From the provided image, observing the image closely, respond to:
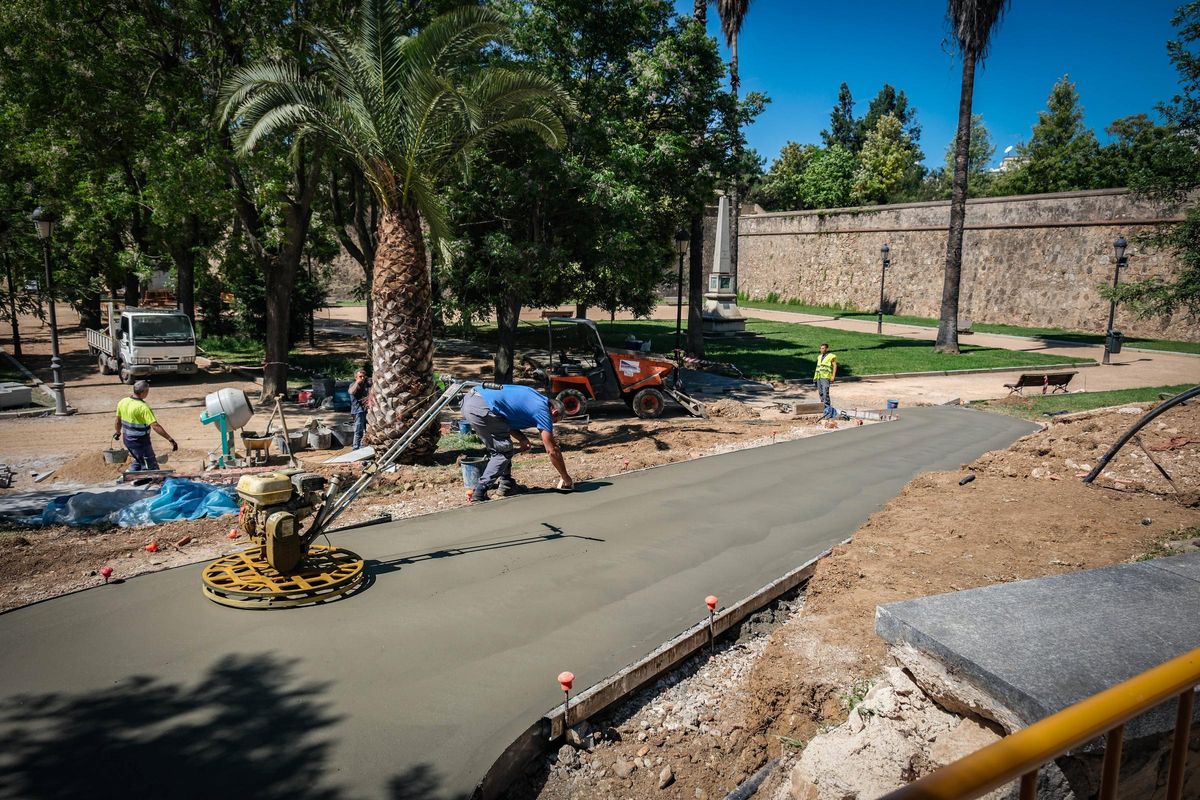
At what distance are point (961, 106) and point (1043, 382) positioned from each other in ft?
46.1

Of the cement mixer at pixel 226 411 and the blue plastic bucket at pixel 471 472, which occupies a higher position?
the cement mixer at pixel 226 411

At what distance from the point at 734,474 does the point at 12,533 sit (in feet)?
31.0

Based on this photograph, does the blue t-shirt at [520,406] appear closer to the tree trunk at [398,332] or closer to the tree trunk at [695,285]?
the tree trunk at [398,332]

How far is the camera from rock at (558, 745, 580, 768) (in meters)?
4.70

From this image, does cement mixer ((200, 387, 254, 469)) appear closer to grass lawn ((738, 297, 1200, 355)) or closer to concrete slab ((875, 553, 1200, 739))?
concrete slab ((875, 553, 1200, 739))

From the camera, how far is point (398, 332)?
38.7ft

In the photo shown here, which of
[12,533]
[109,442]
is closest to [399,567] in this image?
[12,533]

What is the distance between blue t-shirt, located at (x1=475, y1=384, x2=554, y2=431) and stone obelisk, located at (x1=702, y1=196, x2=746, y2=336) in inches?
922

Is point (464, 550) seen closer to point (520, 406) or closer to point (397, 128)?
point (520, 406)

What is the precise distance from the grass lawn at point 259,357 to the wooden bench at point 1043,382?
19223mm

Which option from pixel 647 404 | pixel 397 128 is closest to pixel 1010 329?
pixel 647 404

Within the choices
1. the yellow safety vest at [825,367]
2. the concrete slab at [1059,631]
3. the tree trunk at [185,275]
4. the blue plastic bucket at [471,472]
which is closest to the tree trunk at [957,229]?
the yellow safety vest at [825,367]

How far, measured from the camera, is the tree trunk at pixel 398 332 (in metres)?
11.8

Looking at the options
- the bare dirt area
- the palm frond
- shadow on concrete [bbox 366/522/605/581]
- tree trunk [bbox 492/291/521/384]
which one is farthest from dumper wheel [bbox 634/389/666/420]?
the palm frond
